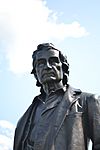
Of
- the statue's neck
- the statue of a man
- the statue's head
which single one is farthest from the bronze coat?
the statue's head

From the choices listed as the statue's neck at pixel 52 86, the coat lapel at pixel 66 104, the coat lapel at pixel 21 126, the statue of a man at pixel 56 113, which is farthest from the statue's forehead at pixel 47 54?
the coat lapel at pixel 21 126

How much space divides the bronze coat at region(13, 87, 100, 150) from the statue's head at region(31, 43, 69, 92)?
14.3 inches

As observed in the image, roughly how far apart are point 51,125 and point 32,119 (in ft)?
2.38

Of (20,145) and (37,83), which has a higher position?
(37,83)

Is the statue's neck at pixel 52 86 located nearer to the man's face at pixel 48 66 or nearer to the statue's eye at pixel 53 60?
the man's face at pixel 48 66

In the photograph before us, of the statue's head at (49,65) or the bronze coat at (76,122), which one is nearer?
the bronze coat at (76,122)

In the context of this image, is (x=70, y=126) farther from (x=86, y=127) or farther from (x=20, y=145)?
(x=20, y=145)

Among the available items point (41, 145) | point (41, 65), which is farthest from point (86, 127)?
point (41, 65)

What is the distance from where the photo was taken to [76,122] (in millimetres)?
9008

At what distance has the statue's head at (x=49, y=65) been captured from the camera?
9680 mm

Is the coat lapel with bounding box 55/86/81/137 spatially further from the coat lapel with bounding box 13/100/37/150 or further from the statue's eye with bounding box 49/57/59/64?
the coat lapel with bounding box 13/100/37/150

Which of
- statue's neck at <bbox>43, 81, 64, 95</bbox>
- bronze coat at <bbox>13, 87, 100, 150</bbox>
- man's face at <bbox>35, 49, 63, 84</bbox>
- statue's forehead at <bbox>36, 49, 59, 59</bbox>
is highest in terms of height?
statue's forehead at <bbox>36, 49, 59, 59</bbox>

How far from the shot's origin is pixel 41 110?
9.70 m

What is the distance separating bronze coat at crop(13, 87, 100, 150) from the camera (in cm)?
888
